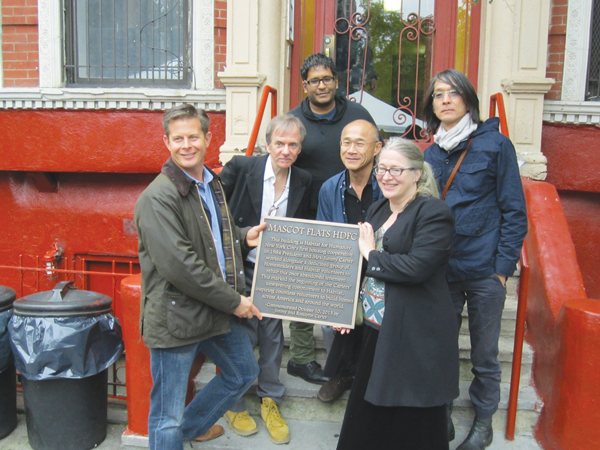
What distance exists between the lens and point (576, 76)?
4.85 m

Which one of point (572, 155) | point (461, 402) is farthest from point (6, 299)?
point (572, 155)

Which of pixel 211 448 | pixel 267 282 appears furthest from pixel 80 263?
pixel 267 282

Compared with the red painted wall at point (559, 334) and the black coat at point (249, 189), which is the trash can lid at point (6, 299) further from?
the red painted wall at point (559, 334)

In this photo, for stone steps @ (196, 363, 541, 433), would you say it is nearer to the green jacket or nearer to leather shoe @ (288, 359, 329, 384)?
leather shoe @ (288, 359, 329, 384)

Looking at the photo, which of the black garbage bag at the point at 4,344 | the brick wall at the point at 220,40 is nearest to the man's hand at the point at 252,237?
the black garbage bag at the point at 4,344

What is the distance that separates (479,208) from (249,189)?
1361mm

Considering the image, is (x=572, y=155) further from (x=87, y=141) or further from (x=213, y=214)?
(x=87, y=141)

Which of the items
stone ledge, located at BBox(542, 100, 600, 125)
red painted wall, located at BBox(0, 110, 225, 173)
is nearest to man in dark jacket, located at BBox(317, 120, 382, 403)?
red painted wall, located at BBox(0, 110, 225, 173)

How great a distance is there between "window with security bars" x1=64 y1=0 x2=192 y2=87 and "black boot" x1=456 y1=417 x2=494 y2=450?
166 inches

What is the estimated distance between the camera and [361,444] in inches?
99.4

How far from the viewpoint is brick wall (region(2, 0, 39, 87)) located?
542 centimetres

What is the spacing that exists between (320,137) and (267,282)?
50.8 inches

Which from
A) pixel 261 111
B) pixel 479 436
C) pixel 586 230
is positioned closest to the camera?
pixel 479 436

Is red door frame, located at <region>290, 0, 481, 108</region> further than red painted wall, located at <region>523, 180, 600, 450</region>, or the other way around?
red door frame, located at <region>290, 0, 481, 108</region>
